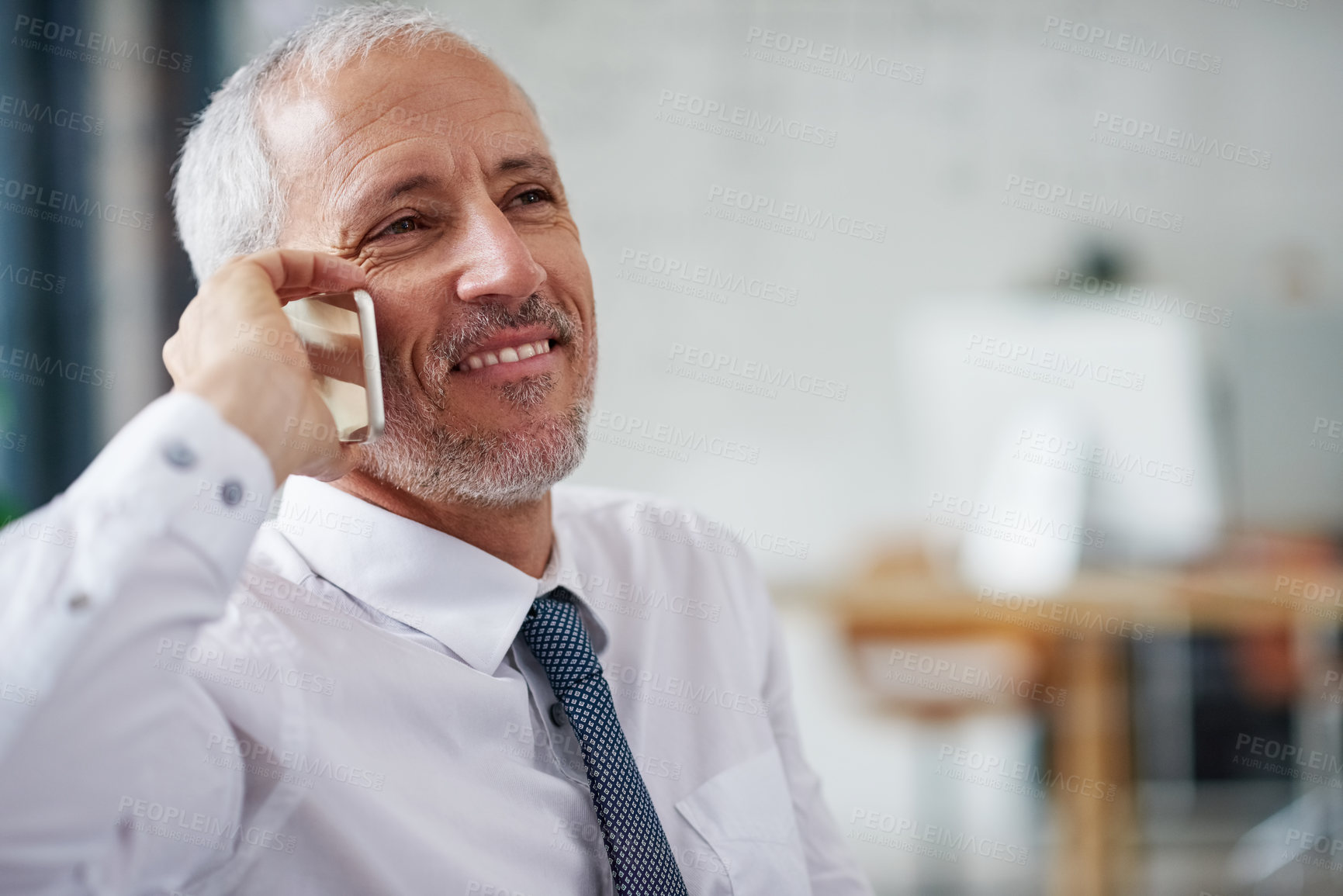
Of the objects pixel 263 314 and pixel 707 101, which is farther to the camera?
pixel 707 101

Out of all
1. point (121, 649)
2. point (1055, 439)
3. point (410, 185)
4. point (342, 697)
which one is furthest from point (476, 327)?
point (1055, 439)

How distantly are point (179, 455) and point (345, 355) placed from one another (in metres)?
0.31

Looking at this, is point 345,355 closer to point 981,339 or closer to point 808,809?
point 808,809

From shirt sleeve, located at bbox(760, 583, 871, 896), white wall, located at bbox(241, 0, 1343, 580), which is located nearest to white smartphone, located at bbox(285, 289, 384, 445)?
shirt sleeve, located at bbox(760, 583, 871, 896)

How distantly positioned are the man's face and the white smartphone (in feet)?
0.19

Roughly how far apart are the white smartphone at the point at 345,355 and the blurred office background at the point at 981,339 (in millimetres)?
2257

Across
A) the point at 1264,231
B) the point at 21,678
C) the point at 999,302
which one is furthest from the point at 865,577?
the point at 21,678

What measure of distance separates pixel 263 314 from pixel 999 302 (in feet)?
11.7

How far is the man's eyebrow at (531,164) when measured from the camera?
120cm

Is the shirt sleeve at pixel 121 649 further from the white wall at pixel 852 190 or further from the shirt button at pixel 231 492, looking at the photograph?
A: the white wall at pixel 852 190

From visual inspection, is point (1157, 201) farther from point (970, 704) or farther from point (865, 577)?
point (970, 704)

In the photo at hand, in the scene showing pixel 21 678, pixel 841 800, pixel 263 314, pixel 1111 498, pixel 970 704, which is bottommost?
pixel 841 800

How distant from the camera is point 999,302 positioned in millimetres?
4113

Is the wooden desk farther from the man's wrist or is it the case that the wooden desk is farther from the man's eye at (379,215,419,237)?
the man's wrist
